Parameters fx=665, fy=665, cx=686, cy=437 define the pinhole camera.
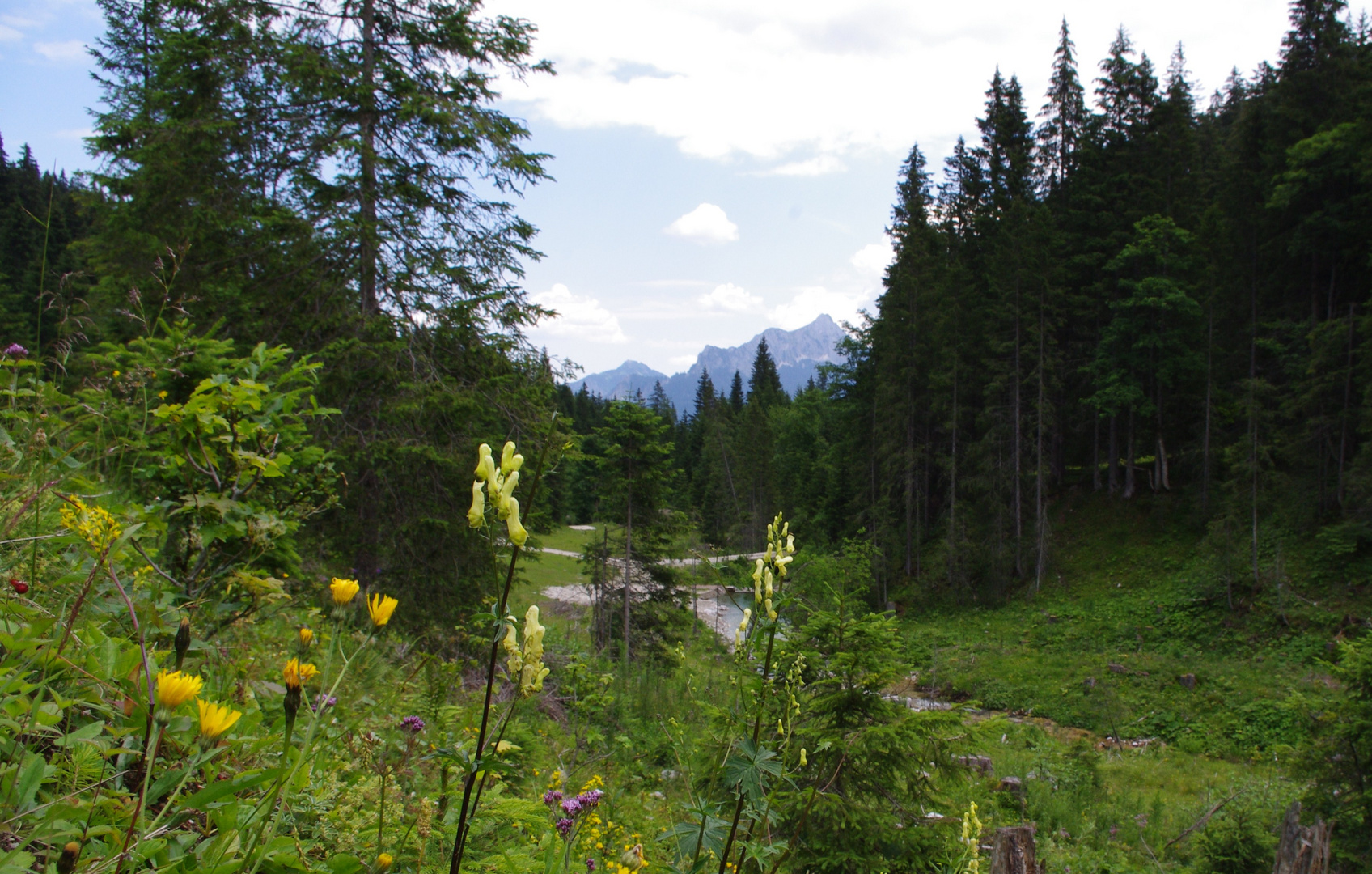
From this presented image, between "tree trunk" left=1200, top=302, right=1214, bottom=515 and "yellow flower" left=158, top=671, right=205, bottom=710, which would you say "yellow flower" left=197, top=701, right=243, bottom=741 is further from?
"tree trunk" left=1200, top=302, right=1214, bottom=515

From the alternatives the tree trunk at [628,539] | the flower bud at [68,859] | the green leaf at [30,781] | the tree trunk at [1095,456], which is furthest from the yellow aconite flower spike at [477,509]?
the tree trunk at [1095,456]

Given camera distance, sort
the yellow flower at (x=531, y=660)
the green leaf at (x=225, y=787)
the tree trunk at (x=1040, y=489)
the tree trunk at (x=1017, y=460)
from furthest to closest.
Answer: the tree trunk at (x=1017, y=460) < the tree trunk at (x=1040, y=489) < the yellow flower at (x=531, y=660) < the green leaf at (x=225, y=787)

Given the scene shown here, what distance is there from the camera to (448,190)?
27.5ft

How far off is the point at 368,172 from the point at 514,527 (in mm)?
8312

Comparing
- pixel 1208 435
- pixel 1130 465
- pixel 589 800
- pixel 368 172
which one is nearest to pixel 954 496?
pixel 1130 465

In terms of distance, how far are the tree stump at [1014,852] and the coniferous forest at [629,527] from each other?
0.02 m

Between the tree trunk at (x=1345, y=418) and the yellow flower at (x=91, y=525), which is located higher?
the tree trunk at (x=1345, y=418)

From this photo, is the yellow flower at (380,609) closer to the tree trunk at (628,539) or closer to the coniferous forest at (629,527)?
the coniferous forest at (629,527)

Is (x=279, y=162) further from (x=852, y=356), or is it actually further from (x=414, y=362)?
(x=852, y=356)

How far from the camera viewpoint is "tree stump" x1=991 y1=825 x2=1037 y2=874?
3.22m

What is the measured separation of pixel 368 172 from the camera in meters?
7.80

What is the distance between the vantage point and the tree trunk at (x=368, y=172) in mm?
7508

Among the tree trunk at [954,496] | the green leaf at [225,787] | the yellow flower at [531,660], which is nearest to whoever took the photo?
the green leaf at [225,787]

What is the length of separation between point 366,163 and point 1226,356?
2468 centimetres
